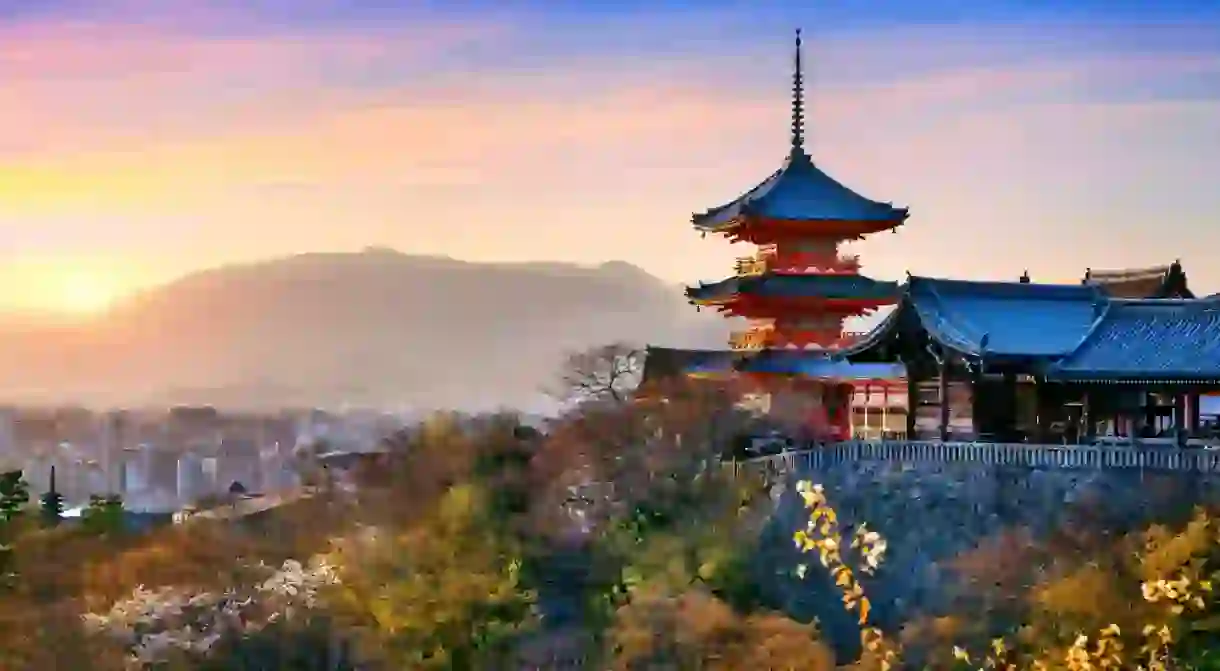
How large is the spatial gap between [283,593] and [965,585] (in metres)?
8.14

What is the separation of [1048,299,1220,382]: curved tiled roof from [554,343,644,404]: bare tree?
868 cm

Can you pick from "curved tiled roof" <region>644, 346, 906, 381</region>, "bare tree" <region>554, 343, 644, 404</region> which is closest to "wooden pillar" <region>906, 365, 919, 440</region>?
"curved tiled roof" <region>644, 346, 906, 381</region>

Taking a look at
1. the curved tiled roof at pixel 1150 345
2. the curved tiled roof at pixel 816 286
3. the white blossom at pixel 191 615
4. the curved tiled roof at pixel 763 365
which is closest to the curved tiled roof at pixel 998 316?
the curved tiled roof at pixel 1150 345

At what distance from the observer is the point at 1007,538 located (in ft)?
50.1

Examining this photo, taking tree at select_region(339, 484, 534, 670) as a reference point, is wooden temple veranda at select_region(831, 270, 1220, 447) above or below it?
above

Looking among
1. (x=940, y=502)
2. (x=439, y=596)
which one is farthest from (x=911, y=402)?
(x=439, y=596)

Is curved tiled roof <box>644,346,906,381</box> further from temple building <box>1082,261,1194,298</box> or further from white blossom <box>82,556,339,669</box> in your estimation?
white blossom <box>82,556,339,669</box>

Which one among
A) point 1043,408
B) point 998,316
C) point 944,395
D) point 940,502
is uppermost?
point 998,316

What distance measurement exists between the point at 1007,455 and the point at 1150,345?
234 cm

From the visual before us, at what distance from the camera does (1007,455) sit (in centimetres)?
1583

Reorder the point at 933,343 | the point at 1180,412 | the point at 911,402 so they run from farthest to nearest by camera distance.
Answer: the point at 911,402
the point at 933,343
the point at 1180,412

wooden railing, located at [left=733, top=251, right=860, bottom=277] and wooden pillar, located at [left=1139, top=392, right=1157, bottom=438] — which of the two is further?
wooden railing, located at [left=733, top=251, right=860, bottom=277]

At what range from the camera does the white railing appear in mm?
14766

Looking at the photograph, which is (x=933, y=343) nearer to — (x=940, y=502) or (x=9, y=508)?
(x=940, y=502)
